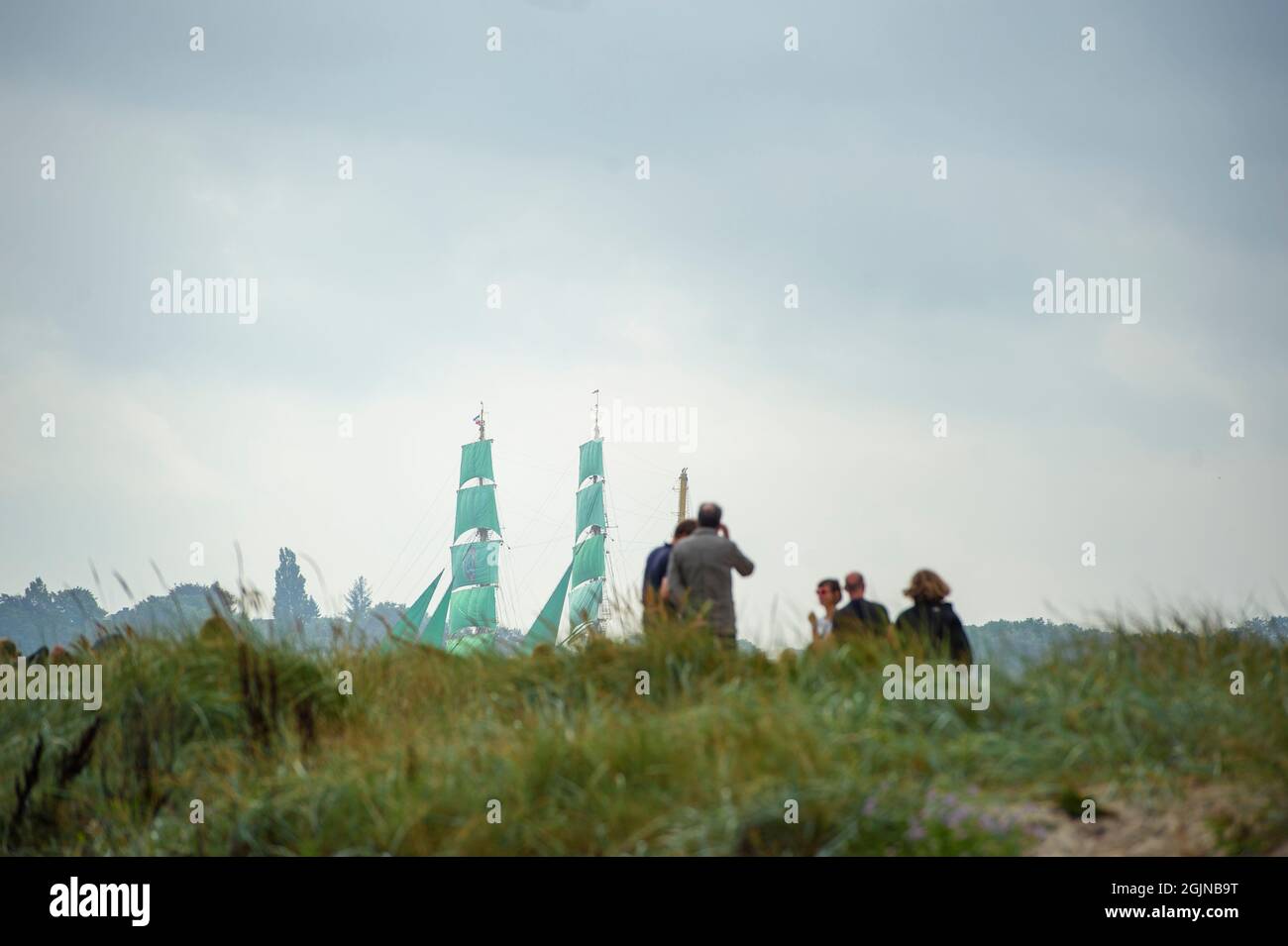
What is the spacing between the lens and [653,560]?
11.5 metres

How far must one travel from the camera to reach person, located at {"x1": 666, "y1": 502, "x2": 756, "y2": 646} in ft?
34.4

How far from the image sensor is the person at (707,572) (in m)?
10.5

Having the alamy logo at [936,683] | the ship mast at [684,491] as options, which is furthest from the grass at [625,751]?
the ship mast at [684,491]

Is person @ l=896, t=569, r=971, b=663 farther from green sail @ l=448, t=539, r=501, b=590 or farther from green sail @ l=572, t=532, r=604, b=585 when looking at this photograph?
green sail @ l=448, t=539, r=501, b=590

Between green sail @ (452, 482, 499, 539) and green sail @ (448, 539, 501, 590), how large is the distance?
5.15ft

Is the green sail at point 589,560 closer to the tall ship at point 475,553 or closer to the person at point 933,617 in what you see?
the tall ship at point 475,553
